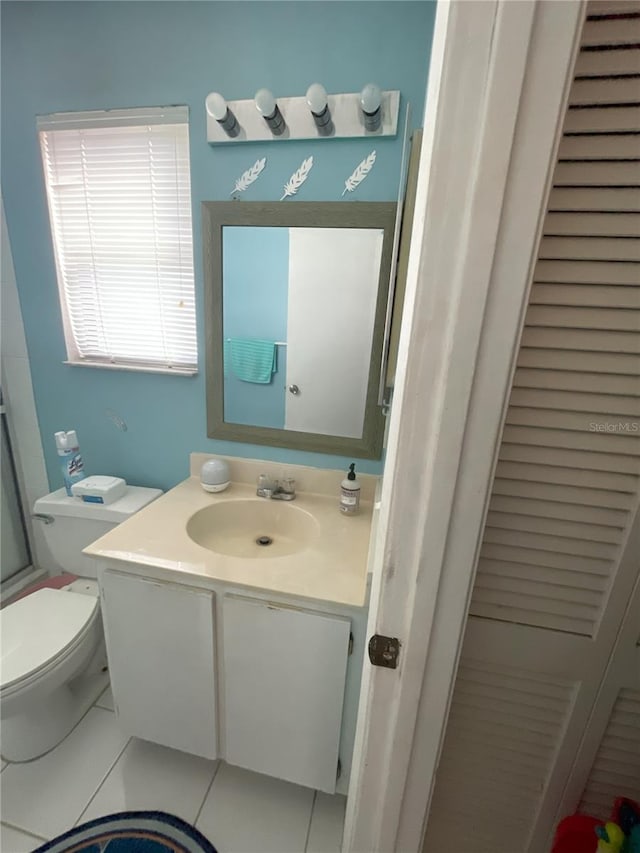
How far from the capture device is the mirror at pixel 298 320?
3.84ft

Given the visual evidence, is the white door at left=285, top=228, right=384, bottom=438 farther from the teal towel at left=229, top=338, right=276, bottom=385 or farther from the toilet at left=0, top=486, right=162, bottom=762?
the toilet at left=0, top=486, right=162, bottom=762

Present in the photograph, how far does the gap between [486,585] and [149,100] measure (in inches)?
65.0

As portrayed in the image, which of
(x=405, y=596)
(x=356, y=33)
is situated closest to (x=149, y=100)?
(x=356, y=33)

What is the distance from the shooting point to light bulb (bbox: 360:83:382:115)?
971 millimetres

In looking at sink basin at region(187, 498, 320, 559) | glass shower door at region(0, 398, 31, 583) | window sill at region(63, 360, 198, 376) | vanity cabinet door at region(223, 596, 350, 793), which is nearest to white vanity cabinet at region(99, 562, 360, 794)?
vanity cabinet door at region(223, 596, 350, 793)

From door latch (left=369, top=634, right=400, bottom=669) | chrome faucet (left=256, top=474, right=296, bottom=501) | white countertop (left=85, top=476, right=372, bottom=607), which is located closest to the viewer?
door latch (left=369, top=634, right=400, bottom=669)

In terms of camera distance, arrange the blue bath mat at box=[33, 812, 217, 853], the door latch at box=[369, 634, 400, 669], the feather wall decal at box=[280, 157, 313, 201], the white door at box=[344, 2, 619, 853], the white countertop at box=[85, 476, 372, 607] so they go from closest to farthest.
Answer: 1. the white door at box=[344, 2, 619, 853]
2. the door latch at box=[369, 634, 400, 669]
3. the white countertop at box=[85, 476, 372, 607]
4. the blue bath mat at box=[33, 812, 217, 853]
5. the feather wall decal at box=[280, 157, 313, 201]

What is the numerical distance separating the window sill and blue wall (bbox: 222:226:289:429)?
0.16m

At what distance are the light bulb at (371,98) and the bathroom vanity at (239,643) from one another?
3.94 ft

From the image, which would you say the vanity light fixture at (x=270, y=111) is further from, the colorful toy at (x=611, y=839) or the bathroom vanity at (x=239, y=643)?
the colorful toy at (x=611, y=839)

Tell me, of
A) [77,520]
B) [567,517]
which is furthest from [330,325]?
[77,520]

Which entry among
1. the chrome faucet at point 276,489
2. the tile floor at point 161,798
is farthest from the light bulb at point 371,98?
the tile floor at point 161,798

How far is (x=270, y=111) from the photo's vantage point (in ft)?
3.41

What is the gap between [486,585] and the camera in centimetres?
53
